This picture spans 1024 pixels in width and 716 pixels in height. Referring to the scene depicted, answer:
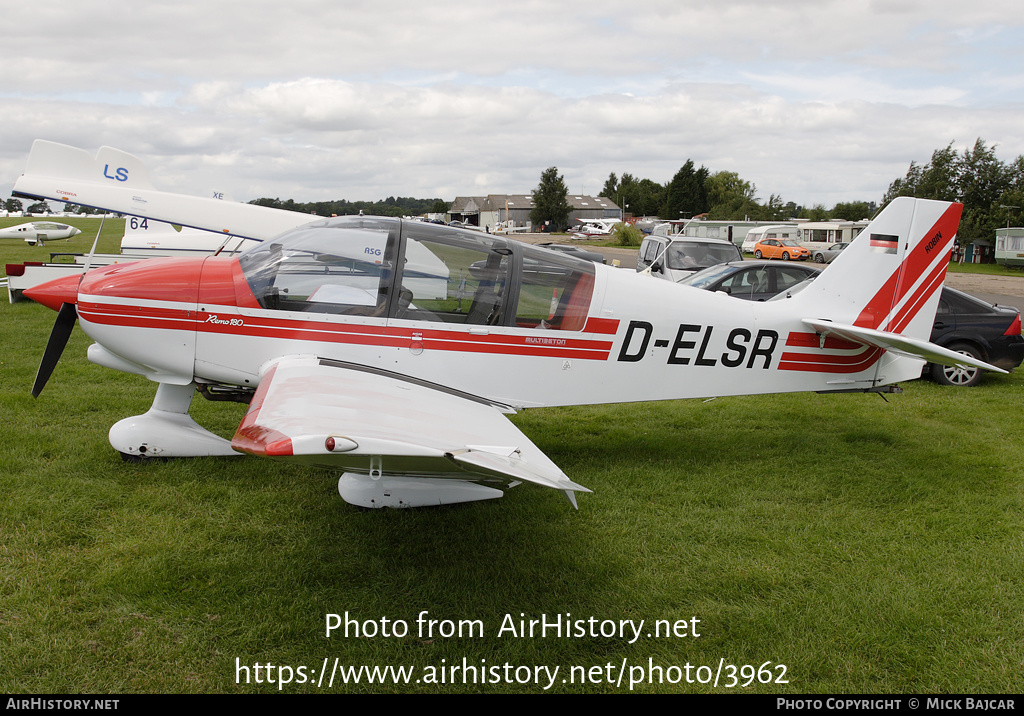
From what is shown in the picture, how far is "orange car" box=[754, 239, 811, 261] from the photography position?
39000 millimetres

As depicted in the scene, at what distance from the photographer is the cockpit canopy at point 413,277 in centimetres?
476

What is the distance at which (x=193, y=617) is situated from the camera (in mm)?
3402

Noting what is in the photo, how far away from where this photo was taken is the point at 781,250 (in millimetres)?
39594

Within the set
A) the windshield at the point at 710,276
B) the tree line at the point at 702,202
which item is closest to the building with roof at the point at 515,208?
the tree line at the point at 702,202

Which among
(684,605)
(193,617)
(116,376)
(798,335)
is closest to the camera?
(193,617)

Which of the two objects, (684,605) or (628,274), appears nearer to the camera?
(684,605)

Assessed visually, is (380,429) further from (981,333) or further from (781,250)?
(781,250)

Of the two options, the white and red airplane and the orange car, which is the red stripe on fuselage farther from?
the orange car

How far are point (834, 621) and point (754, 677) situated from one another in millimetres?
674

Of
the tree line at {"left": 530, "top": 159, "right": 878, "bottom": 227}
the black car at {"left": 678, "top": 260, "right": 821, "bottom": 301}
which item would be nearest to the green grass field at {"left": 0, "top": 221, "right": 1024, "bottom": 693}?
the black car at {"left": 678, "top": 260, "right": 821, "bottom": 301}
